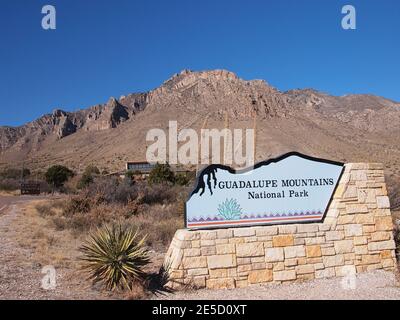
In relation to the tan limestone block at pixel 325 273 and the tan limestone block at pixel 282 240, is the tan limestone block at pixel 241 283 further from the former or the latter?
the tan limestone block at pixel 325 273

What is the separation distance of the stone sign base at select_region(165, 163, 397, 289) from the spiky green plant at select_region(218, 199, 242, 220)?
32 centimetres

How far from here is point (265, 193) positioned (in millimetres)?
8797

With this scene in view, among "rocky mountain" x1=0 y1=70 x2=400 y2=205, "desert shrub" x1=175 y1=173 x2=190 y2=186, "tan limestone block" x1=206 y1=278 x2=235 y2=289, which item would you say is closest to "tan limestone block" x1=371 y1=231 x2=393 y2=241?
"tan limestone block" x1=206 y1=278 x2=235 y2=289

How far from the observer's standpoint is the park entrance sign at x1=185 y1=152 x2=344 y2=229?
8.40 meters

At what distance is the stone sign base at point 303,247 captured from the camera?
789cm

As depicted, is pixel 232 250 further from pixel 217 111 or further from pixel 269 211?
pixel 217 111

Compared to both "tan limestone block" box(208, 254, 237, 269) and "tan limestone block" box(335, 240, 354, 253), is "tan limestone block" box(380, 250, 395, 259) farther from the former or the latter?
"tan limestone block" box(208, 254, 237, 269)

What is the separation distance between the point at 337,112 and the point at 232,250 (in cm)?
13315

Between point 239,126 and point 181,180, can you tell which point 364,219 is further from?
point 239,126

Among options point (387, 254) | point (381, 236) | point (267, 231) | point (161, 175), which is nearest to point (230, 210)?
point (267, 231)

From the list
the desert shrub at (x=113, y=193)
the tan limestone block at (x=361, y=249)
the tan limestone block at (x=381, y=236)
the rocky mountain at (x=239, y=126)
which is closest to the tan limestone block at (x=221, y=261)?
the tan limestone block at (x=361, y=249)

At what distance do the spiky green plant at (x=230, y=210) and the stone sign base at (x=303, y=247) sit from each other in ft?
Result: 1.04

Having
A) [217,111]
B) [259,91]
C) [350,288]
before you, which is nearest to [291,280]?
[350,288]

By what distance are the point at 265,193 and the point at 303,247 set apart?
1391 millimetres
